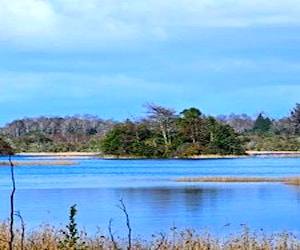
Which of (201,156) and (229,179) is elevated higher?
(201,156)

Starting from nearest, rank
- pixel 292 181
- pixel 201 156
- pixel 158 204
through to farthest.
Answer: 1. pixel 158 204
2. pixel 292 181
3. pixel 201 156

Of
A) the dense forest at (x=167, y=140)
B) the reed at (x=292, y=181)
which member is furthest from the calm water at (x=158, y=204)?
the dense forest at (x=167, y=140)

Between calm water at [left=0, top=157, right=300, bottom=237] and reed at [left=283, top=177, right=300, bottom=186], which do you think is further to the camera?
reed at [left=283, top=177, right=300, bottom=186]

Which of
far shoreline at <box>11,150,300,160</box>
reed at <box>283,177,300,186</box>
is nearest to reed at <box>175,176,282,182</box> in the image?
reed at <box>283,177,300,186</box>

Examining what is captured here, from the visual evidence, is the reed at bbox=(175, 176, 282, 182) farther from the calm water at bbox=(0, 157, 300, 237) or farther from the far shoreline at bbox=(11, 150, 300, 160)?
the far shoreline at bbox=(11, 150, 300, 160)

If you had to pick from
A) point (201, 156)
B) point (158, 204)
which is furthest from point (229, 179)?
point (201, 156)

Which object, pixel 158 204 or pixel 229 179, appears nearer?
pixel 158 204

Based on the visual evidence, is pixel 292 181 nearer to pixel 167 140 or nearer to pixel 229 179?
pixel 229 179

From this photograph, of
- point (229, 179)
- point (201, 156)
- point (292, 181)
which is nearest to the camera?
point (292, 181)

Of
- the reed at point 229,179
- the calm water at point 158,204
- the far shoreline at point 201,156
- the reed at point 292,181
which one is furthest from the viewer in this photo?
the far shoreline at point 201,156

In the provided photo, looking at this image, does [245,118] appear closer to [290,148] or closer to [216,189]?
[290,148]

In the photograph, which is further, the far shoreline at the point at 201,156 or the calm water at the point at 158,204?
the far shoreline at the point at 201,156

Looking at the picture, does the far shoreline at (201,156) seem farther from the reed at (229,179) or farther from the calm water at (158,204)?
the calm water at (158,204)

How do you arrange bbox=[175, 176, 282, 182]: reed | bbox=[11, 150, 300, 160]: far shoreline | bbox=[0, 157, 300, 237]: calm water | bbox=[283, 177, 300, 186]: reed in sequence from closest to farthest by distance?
1. bbox=[0, 157, 300, 237]: calm water
2. bbox=[283, 177, 300, 186]: reed
3. bbox=[175, 176, 282, 182]: reed
4. bbox=[11, 150, 300, 160]: far shoreline
